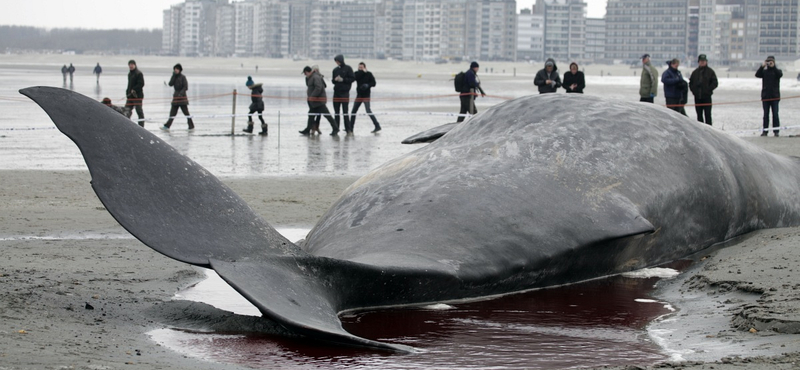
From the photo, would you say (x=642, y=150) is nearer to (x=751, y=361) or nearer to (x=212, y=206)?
(x=751, y=361)

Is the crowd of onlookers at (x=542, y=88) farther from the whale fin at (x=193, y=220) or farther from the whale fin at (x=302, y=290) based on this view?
the whale fin at (x=302, y=290)

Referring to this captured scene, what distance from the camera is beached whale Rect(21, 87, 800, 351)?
457cm

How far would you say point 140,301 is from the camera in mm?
5543

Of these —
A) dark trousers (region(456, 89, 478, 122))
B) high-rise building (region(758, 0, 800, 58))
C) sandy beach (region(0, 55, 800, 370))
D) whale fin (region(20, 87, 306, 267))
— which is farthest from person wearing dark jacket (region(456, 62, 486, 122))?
high-rise building (region(758, 0, 800, 58))

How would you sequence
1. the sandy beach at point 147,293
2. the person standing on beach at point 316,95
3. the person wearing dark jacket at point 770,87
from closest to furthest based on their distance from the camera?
the sandy beach at point 147,293 < the person wearing dark jacket at point 770,87 < the person standing on beach at point 316,95

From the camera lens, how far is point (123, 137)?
4766 mm

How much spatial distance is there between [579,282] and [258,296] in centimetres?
264

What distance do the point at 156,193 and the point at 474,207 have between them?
1894mm

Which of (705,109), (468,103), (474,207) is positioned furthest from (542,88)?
(474,207)

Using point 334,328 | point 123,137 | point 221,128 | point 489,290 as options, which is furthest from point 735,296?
point 221,128

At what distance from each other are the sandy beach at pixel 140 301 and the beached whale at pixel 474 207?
376 millimetres

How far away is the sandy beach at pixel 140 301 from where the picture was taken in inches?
167

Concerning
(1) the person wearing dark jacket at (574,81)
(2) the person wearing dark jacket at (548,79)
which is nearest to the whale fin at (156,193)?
(2) the person wearing dark jacket at (548,79)

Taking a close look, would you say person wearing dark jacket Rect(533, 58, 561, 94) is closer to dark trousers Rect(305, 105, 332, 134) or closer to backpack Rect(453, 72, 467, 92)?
backpack Rect(453, 72, 467, 92)
